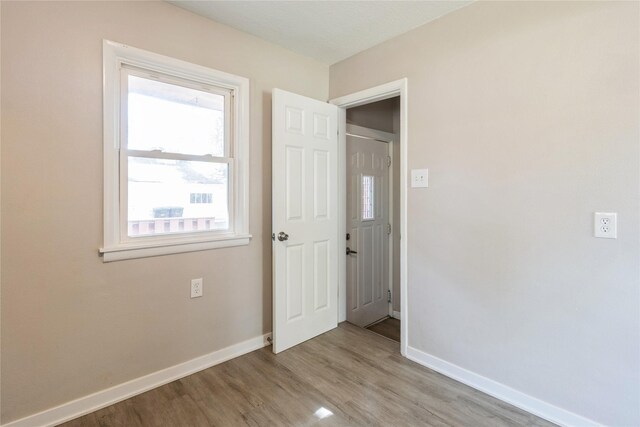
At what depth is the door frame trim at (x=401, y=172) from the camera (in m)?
2.38

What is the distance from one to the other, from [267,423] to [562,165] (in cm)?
218

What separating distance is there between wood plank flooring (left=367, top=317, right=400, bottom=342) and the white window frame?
1751 mm

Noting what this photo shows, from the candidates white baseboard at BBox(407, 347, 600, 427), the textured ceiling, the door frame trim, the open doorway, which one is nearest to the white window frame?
the textured ceiling

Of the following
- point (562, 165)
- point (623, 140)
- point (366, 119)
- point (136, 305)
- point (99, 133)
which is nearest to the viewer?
point (623, 140)

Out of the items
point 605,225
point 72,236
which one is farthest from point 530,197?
point 72,236

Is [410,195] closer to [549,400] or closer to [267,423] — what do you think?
[549,400]

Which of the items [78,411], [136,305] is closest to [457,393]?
[136,305]

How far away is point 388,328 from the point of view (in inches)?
130

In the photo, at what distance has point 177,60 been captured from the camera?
2.06 m

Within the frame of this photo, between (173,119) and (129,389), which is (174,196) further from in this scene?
(129,389)

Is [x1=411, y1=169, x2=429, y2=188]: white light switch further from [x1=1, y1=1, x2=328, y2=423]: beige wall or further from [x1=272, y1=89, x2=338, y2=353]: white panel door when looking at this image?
[x1=1, y1=1, x2=328, y2=423]: beige wall

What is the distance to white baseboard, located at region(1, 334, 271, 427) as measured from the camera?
1.67 meters

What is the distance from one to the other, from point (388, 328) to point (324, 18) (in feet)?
9.70

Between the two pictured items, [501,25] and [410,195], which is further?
[410,195]
